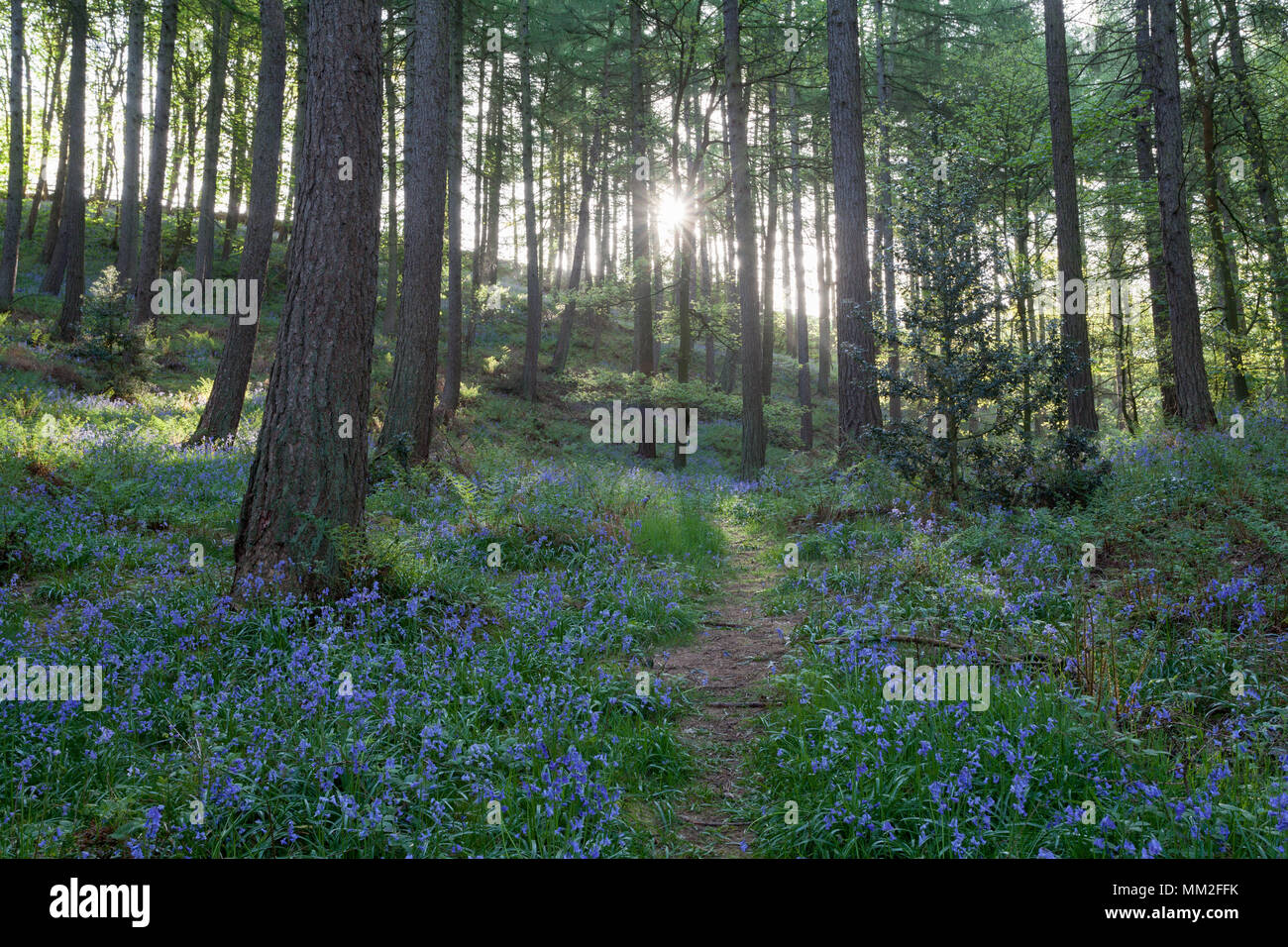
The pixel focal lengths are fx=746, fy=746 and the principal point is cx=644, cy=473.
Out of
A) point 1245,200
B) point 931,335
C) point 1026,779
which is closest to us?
point 1026,779

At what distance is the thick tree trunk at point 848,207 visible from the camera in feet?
38.8

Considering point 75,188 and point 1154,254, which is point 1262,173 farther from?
point 75,188

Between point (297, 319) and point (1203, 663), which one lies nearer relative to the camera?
point (1203, 663)

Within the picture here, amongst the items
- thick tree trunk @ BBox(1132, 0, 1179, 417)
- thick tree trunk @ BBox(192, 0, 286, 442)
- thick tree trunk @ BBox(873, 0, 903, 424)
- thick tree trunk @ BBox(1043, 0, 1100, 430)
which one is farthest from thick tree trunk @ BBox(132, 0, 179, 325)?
thick tree trunk @ BBox(1132, 0, 1179, 417)

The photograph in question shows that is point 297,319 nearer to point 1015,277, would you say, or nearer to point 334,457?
point 334,457

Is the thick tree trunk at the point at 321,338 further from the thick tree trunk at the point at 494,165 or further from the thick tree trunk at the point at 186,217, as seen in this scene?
the thick tree trunk at the point at 186,217

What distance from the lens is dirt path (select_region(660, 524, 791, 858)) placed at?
3449 millimetres

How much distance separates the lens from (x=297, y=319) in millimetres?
5785

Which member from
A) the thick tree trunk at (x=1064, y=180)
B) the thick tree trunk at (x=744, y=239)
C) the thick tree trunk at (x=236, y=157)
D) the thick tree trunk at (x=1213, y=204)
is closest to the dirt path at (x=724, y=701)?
the thick tree trunk at (x=744, y=239)

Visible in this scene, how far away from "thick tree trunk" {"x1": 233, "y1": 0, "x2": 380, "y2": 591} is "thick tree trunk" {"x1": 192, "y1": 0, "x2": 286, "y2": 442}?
26.8 ft
